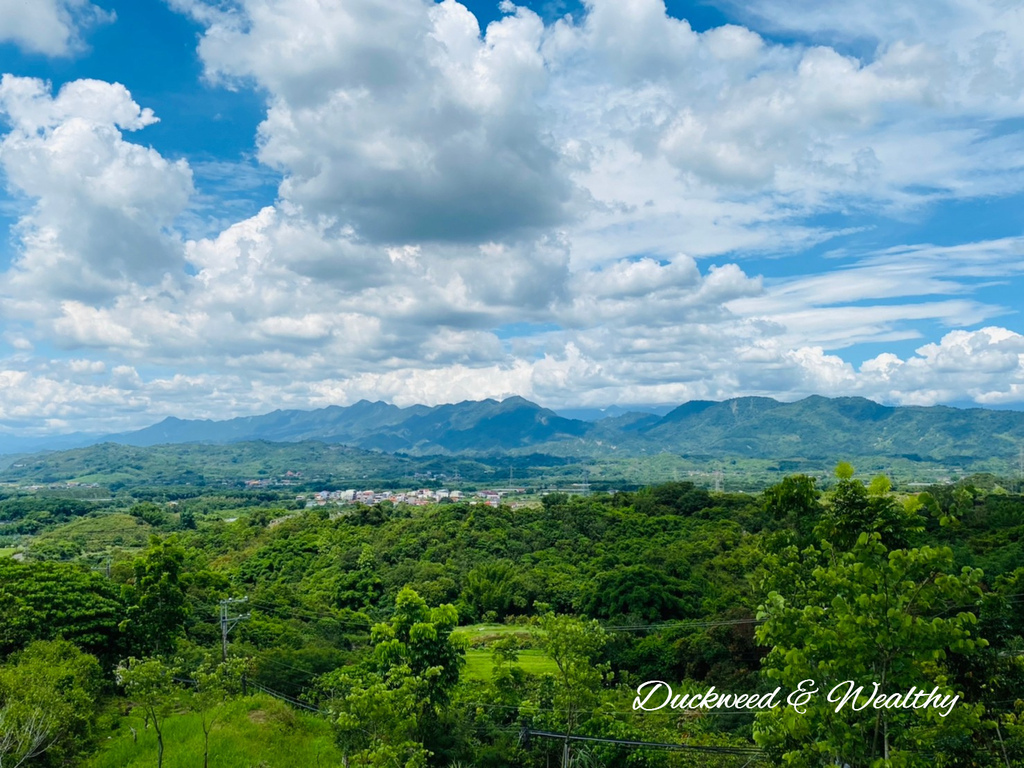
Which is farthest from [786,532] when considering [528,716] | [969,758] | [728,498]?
[728,498]

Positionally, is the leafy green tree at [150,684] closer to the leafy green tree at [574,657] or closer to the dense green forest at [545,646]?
the dense green forest at [545,646]

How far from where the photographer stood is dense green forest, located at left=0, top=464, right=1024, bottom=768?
564cm

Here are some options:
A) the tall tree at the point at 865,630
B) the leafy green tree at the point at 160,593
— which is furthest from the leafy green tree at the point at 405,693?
the tall tree at the point at 865,630

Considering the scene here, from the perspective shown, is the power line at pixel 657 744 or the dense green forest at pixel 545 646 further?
the power line at pixel 657 744

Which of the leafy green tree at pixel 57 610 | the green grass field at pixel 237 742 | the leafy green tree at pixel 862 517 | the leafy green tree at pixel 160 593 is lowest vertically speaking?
the green grass field at pixel 237 742

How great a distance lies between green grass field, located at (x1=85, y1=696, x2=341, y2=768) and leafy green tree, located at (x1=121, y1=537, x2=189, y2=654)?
229 cm

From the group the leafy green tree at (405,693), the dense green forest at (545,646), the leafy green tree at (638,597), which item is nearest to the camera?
the dense green forest at (545,646)

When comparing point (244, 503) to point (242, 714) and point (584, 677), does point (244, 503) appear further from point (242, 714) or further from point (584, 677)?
point (584, 677)

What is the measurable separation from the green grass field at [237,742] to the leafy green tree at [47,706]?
4.72 ft

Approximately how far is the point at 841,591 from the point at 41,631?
2332 centimetres

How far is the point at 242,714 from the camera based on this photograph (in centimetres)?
1945

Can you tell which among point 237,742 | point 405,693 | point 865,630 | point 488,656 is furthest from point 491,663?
point 865,630

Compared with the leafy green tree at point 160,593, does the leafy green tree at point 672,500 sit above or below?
below

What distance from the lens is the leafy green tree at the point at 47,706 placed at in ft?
37.7
